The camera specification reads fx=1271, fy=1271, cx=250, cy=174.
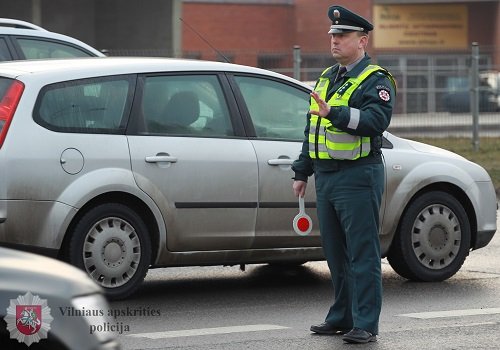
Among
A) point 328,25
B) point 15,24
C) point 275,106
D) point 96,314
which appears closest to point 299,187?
point 275,106

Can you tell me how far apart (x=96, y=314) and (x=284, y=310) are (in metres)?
4.09

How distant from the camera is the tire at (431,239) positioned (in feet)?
29.8

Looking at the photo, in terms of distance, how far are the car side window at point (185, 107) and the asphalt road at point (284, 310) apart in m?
1.15

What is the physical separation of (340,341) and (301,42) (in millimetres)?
40314

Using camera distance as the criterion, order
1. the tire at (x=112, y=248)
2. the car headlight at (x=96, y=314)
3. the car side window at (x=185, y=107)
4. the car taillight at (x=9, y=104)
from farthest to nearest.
A: 1. the car side window at (x=185, y=107)
2. the tire at (x=112, y=248)
3. the car taillight at (x=9, y=104)
4. the car headlight at (x=96, y=314)

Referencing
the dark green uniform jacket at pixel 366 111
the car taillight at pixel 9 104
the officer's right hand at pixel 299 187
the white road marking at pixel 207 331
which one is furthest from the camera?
the car taillight at pixel 9 104

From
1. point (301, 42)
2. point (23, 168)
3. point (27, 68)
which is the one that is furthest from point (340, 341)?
point (301, 42)

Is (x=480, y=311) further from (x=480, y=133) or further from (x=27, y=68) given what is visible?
(x=480, y=133)

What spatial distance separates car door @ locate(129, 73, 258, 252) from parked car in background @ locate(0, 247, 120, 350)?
4039mm

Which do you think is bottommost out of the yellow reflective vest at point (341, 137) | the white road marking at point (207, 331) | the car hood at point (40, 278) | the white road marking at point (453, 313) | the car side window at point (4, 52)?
the white road marking at point (453, 313)

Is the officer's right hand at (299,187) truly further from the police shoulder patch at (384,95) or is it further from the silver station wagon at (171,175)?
the silver station wagon at (171,175)

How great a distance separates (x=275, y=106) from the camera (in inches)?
351

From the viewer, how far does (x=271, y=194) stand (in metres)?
8.56

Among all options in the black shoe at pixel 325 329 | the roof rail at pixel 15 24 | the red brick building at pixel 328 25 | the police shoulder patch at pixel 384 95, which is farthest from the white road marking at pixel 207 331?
the red brick building at pixel 328 25
